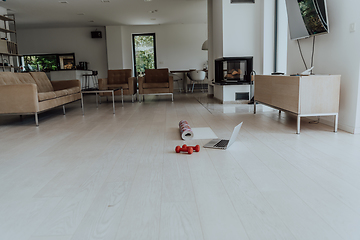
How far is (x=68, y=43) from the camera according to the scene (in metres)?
12.2

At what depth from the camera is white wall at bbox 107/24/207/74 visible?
39.2ft

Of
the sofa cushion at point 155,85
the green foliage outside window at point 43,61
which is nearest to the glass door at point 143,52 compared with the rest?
the green foliage outside window at point 43,61

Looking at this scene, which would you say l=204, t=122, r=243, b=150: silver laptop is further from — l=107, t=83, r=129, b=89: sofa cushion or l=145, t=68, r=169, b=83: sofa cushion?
l=145, t=68, r=169, b=83: sofa cushion

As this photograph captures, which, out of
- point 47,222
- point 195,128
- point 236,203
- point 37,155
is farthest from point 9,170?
point 195,128

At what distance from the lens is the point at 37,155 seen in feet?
8.73

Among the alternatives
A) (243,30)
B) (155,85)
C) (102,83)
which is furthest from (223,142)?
(102,83)

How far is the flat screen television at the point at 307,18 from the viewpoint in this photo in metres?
3.37

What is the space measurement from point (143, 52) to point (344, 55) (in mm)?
9874

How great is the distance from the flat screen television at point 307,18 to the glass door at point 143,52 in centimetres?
873

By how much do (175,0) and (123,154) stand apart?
6.34 meters

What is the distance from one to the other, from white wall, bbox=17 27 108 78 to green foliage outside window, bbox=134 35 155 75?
1420mm

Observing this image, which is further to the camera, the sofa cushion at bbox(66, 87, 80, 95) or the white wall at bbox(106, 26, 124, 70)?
the white wall at bbox(106, 26, 124, 70)

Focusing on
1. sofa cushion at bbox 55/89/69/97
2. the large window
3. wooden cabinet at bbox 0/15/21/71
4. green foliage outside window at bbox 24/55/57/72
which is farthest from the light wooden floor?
green foliage outside window at bbox 24/55/57/72

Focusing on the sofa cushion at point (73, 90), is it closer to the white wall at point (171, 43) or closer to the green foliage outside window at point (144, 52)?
the white wall at point (171, 43)
